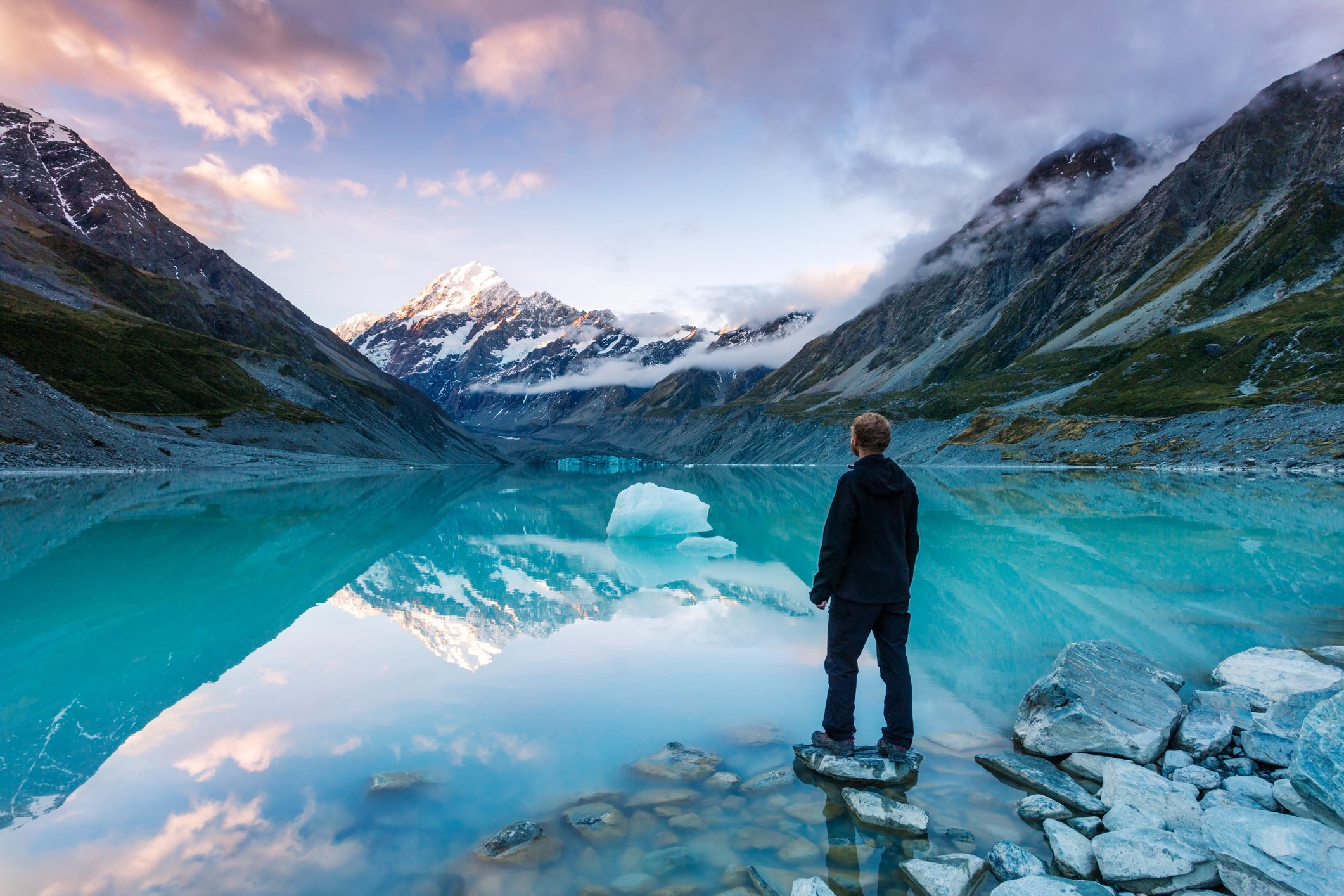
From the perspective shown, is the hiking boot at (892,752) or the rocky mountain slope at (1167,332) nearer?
the hiking boot at (892,752)

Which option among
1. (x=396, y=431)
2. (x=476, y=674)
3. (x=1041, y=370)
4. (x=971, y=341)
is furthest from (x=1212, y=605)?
(x=971, y=341)

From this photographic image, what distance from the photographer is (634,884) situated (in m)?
5.13

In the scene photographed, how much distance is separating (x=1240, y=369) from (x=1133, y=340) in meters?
32.8

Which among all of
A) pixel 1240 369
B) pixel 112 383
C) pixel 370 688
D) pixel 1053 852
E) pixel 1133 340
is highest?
pixel 1133 340

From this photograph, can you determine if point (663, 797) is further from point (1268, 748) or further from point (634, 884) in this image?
point (1268, 748)

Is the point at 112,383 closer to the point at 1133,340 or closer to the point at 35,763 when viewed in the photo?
the point at 35,763

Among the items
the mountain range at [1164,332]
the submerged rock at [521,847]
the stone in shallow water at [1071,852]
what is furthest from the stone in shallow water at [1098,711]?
the mountain range at [1164,332]

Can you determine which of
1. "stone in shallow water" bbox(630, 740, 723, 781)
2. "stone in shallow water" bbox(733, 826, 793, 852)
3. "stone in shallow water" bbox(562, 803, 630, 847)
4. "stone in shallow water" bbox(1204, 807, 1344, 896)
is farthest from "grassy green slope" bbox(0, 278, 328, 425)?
"stone in shallow water" bbox(1204, 807, 1344, 896)

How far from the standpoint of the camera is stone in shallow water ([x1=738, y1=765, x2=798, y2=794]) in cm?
655

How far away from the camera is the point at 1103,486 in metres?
50.8

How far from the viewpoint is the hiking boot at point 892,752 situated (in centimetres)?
691

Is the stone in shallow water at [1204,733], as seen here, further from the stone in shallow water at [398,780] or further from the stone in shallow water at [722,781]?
the stone in shallow water at [398,780]

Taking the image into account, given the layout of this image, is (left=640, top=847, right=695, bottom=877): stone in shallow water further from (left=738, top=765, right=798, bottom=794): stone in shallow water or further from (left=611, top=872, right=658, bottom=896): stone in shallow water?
(left=738, top=765, right=798, bottom=794): stone in shallow water

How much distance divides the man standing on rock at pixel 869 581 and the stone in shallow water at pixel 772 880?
1.99 metres
